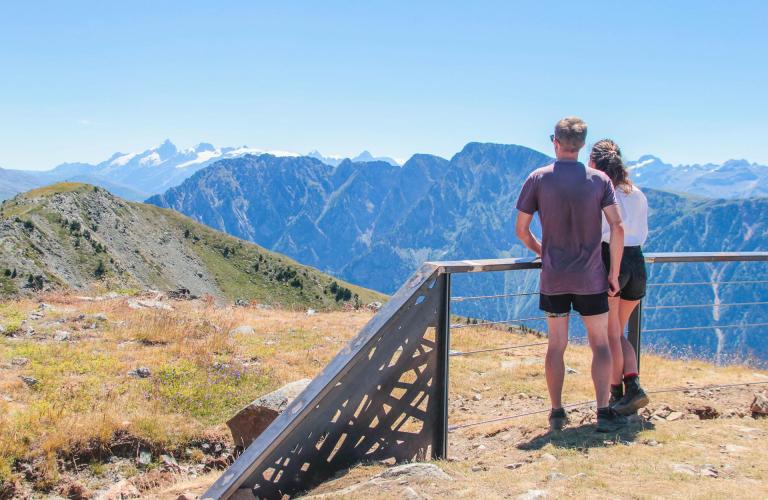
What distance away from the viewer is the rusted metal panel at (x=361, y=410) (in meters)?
3.50

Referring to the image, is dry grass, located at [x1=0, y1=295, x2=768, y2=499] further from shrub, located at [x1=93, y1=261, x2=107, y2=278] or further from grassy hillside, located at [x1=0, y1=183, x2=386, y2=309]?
shrub, located at [x1=93, y1=261, x2=107, y2=278]

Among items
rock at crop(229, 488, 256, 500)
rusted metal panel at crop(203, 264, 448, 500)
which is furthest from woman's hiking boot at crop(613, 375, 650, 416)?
rock at crop(229, 488, 256, 500)

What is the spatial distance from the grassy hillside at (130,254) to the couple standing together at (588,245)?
73.2 metres

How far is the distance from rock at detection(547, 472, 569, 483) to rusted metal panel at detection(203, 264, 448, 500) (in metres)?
1.12

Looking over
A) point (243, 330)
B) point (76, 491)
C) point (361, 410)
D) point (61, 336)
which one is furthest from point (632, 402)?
point (61, 336)

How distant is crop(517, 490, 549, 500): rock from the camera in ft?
9.92

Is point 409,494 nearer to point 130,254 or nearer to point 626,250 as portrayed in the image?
point 626,250

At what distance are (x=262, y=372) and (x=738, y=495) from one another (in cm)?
650

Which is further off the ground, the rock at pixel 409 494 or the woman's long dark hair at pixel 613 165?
the woman's long dark hair at pixel 613 165

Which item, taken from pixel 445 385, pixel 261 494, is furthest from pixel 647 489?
pixel 261 494

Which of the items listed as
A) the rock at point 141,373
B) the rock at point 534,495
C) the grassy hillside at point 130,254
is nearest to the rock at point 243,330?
the rock at point 141,373

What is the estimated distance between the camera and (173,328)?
10.7 meters

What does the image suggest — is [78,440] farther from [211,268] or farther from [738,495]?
[211,268]

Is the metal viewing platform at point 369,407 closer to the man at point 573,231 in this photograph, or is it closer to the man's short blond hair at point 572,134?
the man at point 573,231
